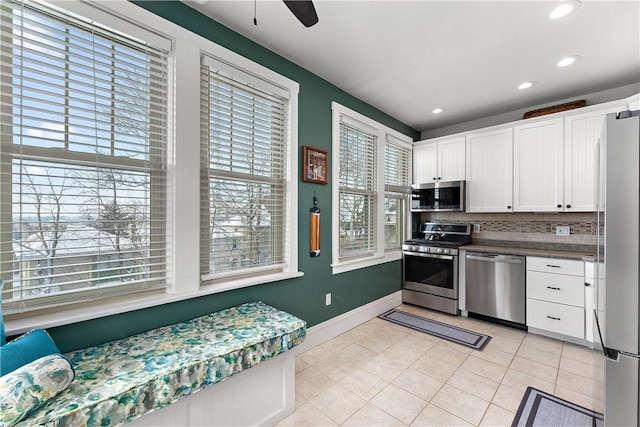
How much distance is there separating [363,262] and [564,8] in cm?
269

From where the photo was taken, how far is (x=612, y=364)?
1180 millimetres

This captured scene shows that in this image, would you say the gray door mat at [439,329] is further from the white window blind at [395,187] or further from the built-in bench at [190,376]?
the built-in bench at [190,376]

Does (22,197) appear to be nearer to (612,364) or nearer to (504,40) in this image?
(612,364)

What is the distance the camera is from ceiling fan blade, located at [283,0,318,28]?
1149 mm

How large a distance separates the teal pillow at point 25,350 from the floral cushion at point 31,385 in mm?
51

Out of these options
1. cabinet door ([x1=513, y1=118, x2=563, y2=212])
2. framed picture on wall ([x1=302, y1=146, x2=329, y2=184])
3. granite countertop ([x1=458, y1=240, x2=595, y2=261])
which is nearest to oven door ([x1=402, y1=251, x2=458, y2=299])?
granite countertop ([x1=458, y1=240, x2=595, y2=261])

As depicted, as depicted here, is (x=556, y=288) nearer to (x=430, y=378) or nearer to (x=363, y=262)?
(x=430, y=378)

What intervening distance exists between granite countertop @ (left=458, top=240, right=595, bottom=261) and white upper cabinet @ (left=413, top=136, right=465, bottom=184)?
1.01m

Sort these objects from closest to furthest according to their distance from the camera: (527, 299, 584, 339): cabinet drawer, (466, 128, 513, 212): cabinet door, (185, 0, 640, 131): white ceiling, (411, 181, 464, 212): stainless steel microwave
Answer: (185, 0, 640, 131): white ceiling < (527, 299, 584, 339): cabinet drawer < (466, 128, 513, 212): cabinet door < (411, 181, 464, 212): stainless steel microwave

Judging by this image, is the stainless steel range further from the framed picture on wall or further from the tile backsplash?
the framed picture on wall

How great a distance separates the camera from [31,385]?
987 mm

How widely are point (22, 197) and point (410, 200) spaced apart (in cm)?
403

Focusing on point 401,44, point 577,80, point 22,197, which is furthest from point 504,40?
point 22,197

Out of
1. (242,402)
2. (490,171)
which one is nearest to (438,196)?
(490,171)
